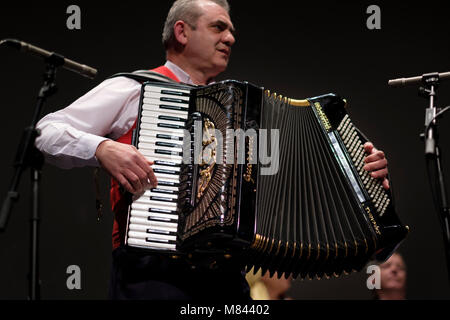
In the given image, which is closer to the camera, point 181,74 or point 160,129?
point 160,129

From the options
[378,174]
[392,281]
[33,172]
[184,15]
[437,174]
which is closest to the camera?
[33,172]

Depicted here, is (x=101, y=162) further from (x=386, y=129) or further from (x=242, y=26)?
(x=386, y=129)

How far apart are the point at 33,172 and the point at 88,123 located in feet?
1.32

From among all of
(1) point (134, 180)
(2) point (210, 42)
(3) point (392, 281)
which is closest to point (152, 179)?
(1) point (134, 180)

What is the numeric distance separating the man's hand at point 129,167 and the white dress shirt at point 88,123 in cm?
9

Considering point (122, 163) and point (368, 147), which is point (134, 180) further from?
point (368, 147)

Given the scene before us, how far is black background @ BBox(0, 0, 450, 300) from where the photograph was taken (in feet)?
11.6

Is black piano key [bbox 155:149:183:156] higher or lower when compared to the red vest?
higher

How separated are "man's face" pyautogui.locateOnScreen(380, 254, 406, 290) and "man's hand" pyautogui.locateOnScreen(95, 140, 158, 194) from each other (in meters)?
2.20

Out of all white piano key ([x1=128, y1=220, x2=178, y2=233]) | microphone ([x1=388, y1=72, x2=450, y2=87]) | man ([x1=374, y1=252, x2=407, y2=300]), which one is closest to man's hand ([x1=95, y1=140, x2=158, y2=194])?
white piano key ([x1=128, y1=220, x2=178, y2=233])

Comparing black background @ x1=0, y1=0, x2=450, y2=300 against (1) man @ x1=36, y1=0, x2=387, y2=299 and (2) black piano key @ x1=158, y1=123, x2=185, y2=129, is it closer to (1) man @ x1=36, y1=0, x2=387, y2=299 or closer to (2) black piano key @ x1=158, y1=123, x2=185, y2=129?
(1) man @ x1=36, y1=0, x2=387, y2=299

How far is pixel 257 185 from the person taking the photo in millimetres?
1758

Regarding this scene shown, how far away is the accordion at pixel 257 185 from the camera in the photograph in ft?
5.55

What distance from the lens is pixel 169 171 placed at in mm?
1767
